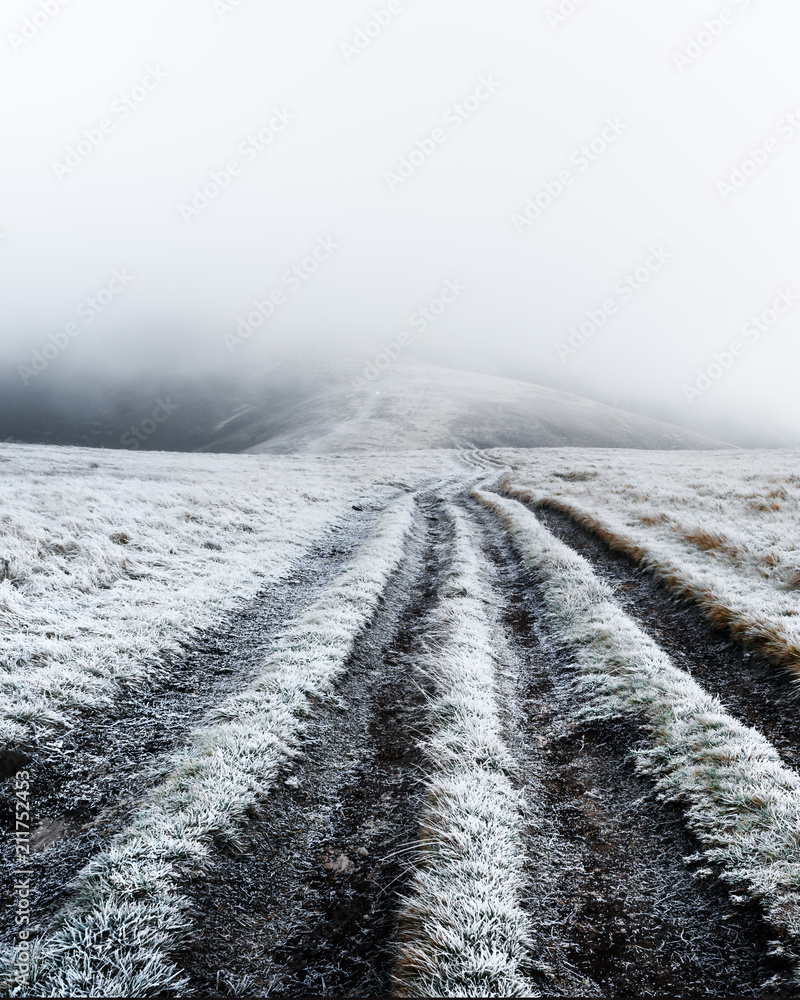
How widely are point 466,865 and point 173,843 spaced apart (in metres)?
3.01

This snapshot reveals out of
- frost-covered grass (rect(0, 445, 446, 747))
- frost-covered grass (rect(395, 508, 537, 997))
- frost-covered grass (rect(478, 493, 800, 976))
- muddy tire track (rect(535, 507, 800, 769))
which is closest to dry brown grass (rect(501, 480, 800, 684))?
muddy tire track (rect(535, 507, 800, 769))

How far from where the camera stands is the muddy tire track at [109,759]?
4965mm

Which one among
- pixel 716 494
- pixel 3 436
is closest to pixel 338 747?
pixel 716 494

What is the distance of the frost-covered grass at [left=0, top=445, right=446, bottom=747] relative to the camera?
8.04m

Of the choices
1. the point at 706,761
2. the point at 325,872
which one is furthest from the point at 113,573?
the point at 706,761

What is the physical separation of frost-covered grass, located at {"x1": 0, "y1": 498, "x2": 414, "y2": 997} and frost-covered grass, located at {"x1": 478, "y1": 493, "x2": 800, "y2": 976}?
16.2 ft

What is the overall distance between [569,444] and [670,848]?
362 feet

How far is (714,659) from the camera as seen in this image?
9.58 metres

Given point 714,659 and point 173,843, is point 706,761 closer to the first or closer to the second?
point 714,659

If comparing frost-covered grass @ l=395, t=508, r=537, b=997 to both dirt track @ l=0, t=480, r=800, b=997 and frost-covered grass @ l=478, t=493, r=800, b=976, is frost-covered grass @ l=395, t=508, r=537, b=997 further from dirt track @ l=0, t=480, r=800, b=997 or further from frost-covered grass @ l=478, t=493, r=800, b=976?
frost-covered grass @ l=478, t=493, r=800, b=976

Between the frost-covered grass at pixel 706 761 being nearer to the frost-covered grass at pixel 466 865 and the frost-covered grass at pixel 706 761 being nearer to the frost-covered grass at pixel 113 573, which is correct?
the frost-covered grass at pixel 466 865

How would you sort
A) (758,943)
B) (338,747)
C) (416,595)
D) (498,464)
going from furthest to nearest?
(498,464)
(416,595)
(338,747)
(758,943)

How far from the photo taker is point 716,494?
90.0 feet

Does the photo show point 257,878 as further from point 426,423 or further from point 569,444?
point 569,444
